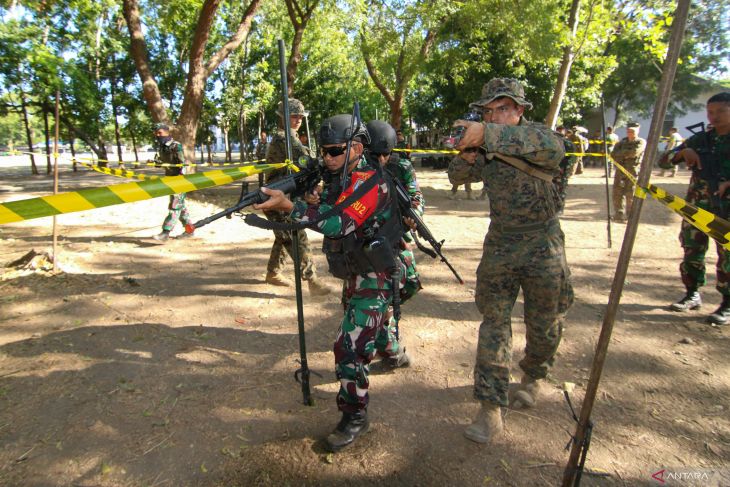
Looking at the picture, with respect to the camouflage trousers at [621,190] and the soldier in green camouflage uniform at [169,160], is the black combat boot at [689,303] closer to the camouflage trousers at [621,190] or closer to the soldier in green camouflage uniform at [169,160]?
the camouflage trousers at [621,190]

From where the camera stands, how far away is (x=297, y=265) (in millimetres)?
3082

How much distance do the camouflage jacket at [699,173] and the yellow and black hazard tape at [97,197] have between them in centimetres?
457

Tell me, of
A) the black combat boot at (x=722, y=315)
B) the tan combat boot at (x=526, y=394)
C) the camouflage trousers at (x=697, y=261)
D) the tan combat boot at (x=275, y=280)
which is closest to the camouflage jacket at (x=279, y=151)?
the tan combat boot at (x=275, y=280)

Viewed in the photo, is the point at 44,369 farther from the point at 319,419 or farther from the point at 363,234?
the point at 363,234

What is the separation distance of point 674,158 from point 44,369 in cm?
638

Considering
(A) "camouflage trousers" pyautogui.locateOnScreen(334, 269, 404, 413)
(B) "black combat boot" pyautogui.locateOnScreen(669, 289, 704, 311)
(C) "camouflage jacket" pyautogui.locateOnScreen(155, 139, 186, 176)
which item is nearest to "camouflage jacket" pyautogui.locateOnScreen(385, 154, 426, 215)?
(A) "camouflage trousers" pyautogui.locateOnScreen(334, 269, 404, 413)

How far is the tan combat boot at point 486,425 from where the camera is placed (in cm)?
270

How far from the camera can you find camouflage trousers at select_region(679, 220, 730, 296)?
4180 mm

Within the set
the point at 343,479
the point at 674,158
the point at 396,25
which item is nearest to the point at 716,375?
the point at 674,158

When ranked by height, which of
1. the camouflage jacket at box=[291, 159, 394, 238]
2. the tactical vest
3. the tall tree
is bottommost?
the tactical vest

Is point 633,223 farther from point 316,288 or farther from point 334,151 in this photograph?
point 316,288

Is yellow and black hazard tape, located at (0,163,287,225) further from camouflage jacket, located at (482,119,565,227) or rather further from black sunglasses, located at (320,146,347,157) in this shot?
camouflage jacket, located at (482,119,565,227)

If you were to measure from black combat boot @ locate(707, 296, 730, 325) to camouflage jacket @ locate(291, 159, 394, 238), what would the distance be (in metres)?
3.83

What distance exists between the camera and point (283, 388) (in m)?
3.30
